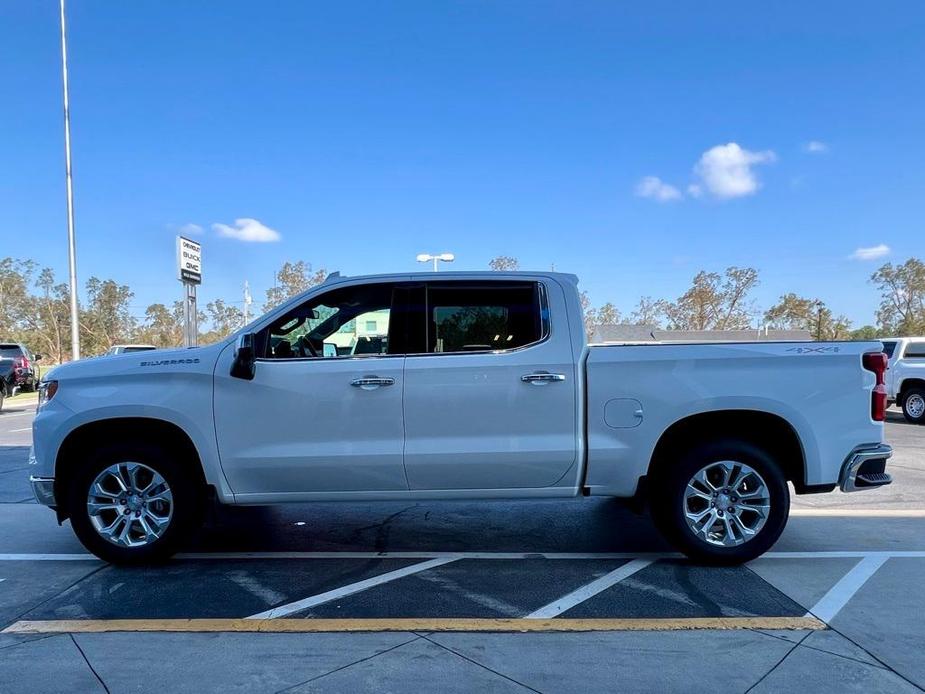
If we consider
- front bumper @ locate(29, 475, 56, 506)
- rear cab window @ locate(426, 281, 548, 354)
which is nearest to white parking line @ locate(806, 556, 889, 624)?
rear cab window @ locate(426, 281, 548, 354)

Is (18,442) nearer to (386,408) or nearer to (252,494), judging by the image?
(252,494)

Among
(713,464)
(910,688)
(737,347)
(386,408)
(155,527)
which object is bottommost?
(910,688)

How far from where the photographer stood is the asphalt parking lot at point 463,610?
308 cm

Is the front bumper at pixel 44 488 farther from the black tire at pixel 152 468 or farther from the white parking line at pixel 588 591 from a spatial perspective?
the white parking line at pixel 588 591

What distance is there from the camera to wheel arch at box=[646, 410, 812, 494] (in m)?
4.50

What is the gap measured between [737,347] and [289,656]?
3450mm

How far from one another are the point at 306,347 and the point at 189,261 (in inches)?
493

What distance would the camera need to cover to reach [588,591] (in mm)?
4109

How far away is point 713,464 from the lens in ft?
14.6

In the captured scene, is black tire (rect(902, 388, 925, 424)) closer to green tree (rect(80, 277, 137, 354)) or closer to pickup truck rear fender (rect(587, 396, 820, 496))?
pickup truck rear fender (rect(587, 396, 820, 496))

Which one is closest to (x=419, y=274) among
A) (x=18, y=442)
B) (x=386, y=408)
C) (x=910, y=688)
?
(x=386, y=408)

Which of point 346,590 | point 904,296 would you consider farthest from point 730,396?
point 904,296

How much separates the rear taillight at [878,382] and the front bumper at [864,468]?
0.23m

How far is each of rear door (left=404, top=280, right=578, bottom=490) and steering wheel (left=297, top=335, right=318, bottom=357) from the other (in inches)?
27.2
